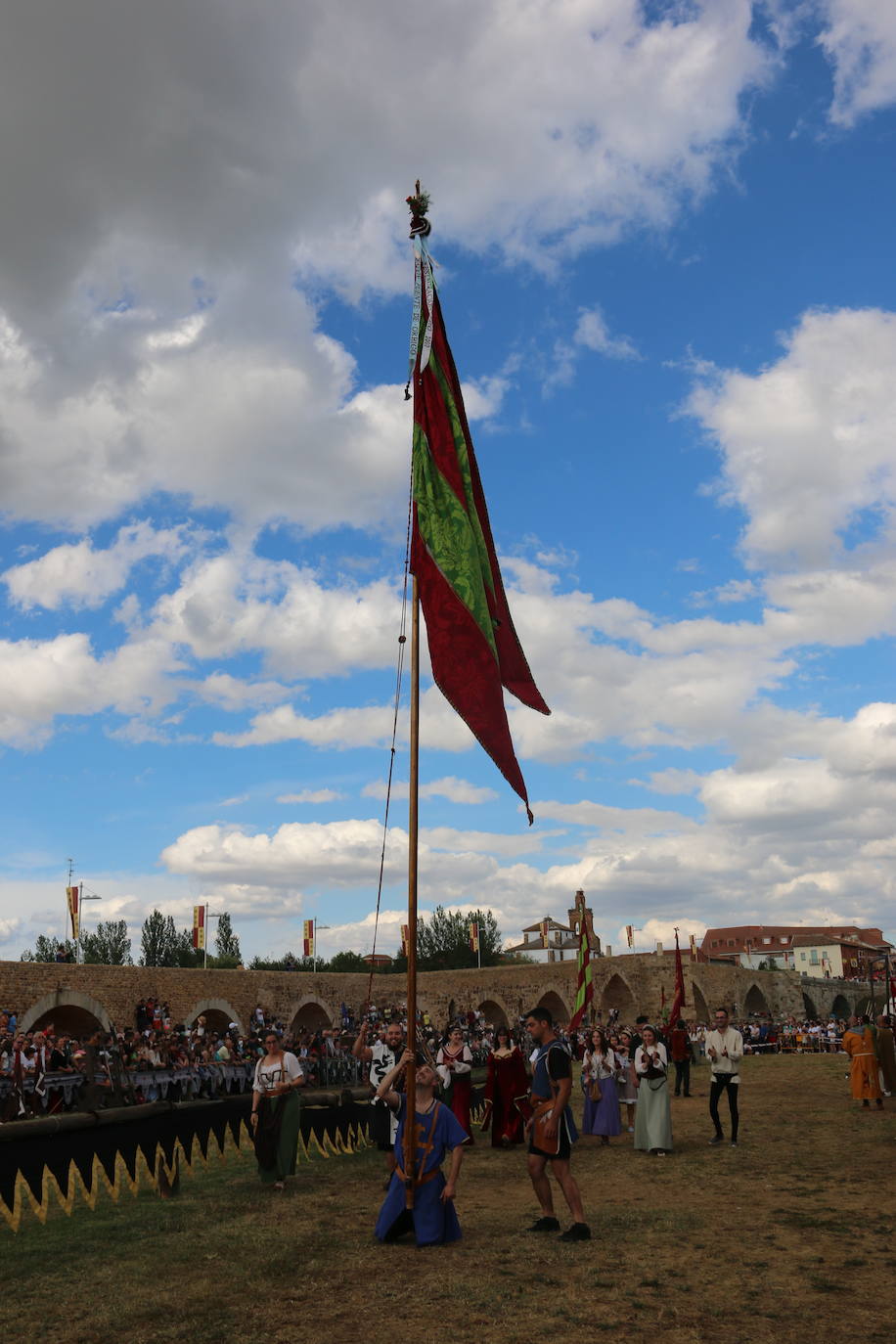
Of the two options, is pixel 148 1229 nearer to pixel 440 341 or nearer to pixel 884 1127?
pixel 440 341

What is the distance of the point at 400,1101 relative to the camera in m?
7.22

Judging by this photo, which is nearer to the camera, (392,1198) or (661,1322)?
(661,1322)

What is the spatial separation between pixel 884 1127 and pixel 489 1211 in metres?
7.20

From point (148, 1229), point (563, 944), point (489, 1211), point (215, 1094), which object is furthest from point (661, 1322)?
point (563, 944)

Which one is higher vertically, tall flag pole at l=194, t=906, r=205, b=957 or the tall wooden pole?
the tall wooden pole

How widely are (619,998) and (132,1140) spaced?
44.9 metres

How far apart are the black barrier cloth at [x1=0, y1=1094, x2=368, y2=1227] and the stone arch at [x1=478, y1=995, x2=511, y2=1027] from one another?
32.1 metres

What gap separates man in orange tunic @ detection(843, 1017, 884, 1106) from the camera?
1535 centimetres

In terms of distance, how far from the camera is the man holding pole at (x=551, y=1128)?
6730mm

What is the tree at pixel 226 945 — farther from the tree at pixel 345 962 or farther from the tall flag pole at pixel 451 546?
the tall flag pole at pixel 451 546

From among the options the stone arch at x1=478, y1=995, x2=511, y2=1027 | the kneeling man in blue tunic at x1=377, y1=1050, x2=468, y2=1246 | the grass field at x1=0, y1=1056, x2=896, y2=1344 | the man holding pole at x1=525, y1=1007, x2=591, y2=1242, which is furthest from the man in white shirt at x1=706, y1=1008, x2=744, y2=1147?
the stone arch at x1=478, y1=995, x2=511, y2=1027

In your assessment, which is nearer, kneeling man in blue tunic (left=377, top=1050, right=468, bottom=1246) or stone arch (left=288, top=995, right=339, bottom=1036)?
kneeling man in blue tunic (left=377, top=1050, right=468, bottom=1246)

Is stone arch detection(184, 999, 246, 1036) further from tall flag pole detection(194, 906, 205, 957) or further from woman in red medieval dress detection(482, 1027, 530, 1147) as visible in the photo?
woman in red medieval dress detection(482, 1027, 530, 1147)

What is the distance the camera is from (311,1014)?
4134 centimetres
